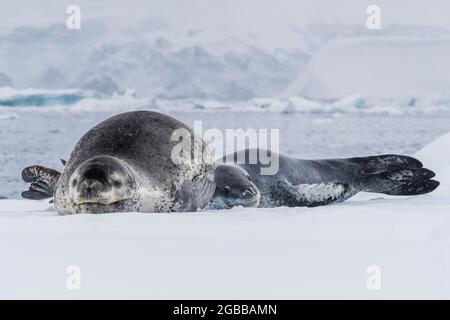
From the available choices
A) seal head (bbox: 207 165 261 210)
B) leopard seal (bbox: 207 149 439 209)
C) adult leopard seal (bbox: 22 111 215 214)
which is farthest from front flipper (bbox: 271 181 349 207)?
adult leopard seal (bbox: 22 111 215 214)

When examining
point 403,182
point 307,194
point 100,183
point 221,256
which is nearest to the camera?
point 221,256

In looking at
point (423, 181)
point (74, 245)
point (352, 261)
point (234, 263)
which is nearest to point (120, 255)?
point (74, 245)

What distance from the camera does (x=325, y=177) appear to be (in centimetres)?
484

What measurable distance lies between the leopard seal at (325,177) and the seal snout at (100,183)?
1.03m

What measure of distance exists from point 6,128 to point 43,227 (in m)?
9.07

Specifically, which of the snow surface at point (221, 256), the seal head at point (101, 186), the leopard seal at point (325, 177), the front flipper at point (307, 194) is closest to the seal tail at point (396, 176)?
the leopard seal at point (325, 177)

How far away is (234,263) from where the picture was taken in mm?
2400

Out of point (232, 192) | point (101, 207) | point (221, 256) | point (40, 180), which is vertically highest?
point (40, 180)

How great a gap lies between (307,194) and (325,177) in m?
0.24

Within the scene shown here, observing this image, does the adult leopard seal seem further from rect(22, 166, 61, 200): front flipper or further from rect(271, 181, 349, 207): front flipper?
rect(22, 166, 61, 200): front flipper

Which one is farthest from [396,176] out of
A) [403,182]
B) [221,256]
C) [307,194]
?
[221,256]

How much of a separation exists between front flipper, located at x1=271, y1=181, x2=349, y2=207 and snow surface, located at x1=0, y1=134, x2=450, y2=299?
4.37ft

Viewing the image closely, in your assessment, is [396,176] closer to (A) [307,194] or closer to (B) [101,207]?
(A) [307,194]

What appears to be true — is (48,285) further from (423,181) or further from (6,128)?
(6,128)
